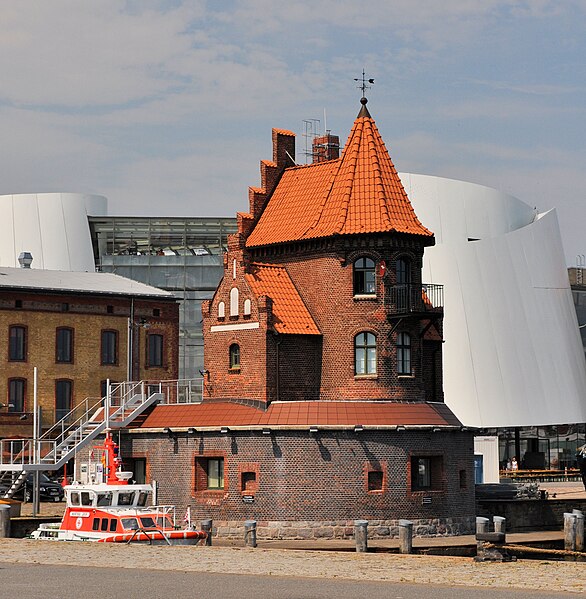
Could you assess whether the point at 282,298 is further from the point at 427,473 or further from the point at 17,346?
the point at 17,346

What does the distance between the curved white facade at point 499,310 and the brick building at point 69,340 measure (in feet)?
96.6

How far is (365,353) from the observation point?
5081 centimetres

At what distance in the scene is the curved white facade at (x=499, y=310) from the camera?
321 ft

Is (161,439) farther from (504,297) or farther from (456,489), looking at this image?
(504,297)

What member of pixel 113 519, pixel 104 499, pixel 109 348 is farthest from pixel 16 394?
pixel 113 519

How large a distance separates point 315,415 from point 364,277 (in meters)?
6.07

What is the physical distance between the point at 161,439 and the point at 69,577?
22587 mm

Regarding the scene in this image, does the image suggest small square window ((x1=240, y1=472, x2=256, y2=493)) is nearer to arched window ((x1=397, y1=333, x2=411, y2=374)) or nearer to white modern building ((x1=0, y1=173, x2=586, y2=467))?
arched window ((x1=397, y1=333, x2=411, y2=374))

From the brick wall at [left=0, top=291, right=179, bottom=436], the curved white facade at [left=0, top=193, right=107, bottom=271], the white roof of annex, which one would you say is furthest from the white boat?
the curved white facade at [left=0, top=193, right=107, bottom=271]

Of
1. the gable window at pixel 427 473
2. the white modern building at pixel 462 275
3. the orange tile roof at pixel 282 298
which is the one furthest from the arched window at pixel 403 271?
the white modern building at pixel 462 275

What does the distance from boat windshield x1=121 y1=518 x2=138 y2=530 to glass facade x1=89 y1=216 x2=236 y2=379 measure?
184 ft

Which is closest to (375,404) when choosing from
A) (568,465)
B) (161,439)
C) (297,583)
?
(161,439)

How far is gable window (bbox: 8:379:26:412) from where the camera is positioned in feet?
229

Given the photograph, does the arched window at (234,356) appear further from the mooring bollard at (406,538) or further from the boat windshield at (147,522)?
the boat windshield at (147,522)
